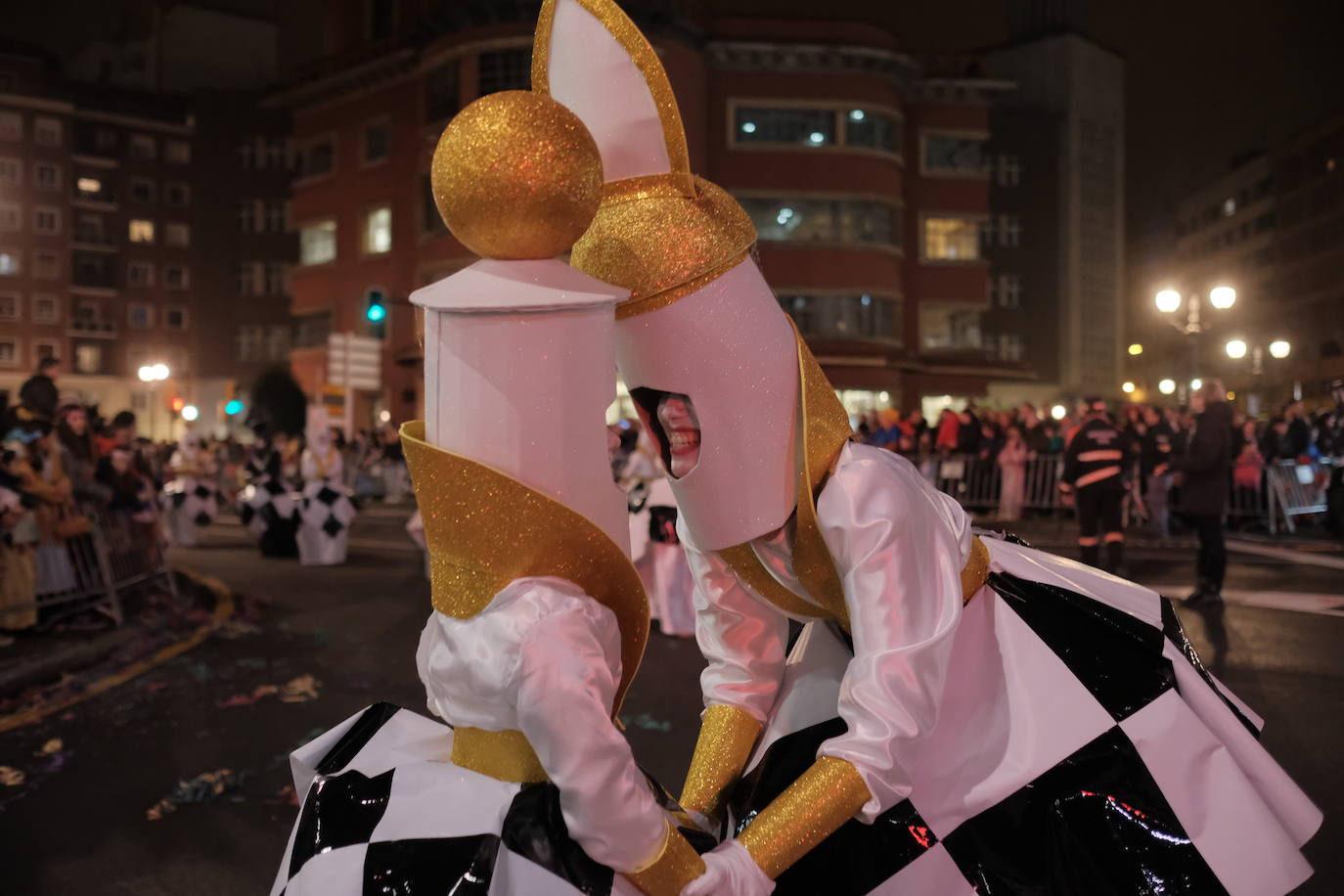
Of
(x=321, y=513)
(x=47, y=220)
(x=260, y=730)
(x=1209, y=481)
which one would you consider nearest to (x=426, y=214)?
(x=321, y=513)

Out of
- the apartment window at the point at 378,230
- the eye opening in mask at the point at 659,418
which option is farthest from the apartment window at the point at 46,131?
the eye opening in mask at the point at 659,418

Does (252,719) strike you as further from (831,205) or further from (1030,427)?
(831,205)

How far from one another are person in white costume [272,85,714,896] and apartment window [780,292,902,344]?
29.1 meters

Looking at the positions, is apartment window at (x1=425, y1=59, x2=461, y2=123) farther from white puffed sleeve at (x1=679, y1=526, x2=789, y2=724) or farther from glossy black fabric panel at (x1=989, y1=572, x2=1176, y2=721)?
glossy black fabric panel at (x1=989, y1=572, x2=1176, y2=721)

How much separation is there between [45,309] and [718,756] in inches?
2557

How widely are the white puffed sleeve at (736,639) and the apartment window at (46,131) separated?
64.0 meters

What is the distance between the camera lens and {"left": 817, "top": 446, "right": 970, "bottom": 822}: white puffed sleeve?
6.00 ft

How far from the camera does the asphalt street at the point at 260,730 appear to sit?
13.0ft

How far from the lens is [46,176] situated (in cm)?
5569

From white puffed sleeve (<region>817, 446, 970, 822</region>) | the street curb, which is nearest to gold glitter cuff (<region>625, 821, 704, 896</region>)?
white puffed sleeve (<region>817, 446, 970, 822</region>)

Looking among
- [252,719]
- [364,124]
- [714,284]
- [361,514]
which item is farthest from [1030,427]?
[364,124]

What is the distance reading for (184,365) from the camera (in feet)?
192

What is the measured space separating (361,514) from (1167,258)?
83.9m

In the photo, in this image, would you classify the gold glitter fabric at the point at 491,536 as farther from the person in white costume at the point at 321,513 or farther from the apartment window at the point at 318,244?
the apartment window at the point at 318,244
